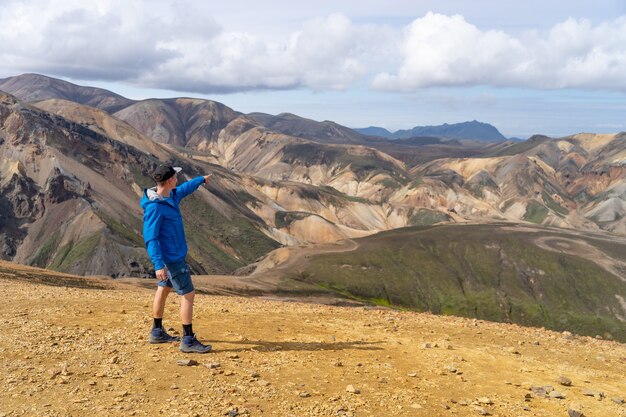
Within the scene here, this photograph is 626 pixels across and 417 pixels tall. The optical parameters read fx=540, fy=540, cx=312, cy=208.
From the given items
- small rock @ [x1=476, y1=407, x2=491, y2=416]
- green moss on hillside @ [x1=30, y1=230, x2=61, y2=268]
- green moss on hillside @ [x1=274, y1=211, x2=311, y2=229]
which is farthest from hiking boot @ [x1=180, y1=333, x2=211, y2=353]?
green moss on hillside @ [x1=274, y1=211, x2=311, y2=229]

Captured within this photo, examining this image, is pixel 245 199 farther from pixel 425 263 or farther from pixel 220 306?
pixel 220 306


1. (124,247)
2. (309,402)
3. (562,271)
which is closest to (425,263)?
(562,271)

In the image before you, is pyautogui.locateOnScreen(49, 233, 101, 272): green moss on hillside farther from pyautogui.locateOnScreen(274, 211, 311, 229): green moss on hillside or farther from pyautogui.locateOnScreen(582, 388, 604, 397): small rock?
pyautogui.locateOnScreen(582, 388, 604, 397): small rock

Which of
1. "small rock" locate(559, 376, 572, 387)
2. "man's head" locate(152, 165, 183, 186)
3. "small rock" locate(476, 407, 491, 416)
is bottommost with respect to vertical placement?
"small rock" locate(559, 376, 572, 387)

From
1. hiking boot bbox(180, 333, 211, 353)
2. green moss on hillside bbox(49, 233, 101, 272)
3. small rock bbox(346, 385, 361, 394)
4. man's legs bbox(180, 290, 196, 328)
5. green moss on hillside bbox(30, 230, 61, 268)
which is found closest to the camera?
small rock bbox(346, 385, 361, 394)

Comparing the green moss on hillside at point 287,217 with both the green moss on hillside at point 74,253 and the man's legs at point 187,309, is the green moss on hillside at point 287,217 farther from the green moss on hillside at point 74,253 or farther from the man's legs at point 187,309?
the man's legs at point 187,309

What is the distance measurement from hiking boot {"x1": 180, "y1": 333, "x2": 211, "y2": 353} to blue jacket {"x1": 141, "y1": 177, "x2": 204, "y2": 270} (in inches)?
69.7

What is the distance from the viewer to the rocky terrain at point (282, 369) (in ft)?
31.2

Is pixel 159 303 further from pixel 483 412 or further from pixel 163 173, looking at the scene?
pixel 483 412

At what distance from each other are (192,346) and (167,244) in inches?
92.2

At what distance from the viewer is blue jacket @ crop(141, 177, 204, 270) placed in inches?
465

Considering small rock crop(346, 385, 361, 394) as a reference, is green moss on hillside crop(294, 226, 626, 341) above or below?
below

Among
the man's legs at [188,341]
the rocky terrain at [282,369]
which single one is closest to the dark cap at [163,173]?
the man's legs at [188,341]

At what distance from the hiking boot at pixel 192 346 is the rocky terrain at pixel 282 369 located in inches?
7.1
